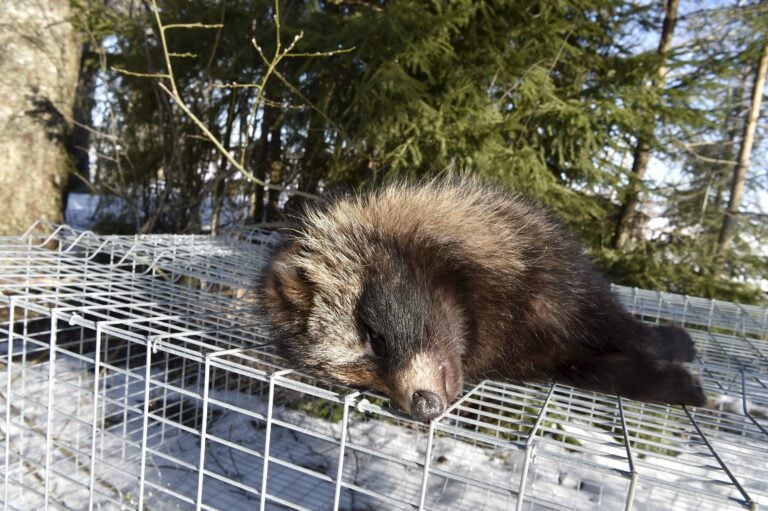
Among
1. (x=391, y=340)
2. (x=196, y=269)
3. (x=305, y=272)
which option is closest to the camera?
(x=391, y=340)

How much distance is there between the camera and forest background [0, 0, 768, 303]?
3828mm

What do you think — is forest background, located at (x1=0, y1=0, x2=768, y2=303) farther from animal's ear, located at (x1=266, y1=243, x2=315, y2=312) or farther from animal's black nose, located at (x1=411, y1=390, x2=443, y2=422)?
animal's black nose, located at (x1=411, y1=390, x2=443, y2=422)

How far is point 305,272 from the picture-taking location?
2.06m

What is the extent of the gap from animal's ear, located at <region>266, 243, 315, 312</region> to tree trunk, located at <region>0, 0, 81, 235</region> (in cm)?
336

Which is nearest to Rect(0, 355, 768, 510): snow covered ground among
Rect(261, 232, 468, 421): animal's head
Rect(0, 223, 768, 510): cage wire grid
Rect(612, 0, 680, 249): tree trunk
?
Rect(0, 223, 768, 510): cage wire grid

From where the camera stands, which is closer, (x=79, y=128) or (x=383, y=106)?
(x=383, y=106)

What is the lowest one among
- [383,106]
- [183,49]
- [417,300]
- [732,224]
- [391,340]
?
[391,340]

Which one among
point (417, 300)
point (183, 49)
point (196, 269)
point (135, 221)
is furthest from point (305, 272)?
point (135, 221)

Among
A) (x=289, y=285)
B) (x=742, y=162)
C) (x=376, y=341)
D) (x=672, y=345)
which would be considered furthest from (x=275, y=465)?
(x=742, y=162)

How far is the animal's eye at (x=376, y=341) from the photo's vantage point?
5.65 ft

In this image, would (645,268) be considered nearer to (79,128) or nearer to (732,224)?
(732,224)

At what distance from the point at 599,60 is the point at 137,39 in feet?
14.2

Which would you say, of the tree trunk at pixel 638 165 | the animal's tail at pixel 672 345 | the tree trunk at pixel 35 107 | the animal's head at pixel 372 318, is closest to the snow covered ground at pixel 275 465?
the animal's tail at pixel 672 345

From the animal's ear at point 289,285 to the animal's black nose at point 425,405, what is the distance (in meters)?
0.69
